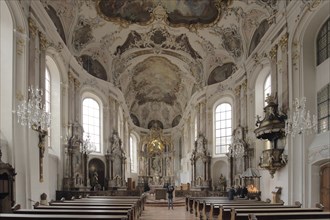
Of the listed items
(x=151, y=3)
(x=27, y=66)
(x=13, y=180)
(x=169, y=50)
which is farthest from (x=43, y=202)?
(x=169, y=50)

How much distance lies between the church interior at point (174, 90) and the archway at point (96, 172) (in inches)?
3.7

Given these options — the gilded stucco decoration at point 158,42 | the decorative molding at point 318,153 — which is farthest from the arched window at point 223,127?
the decorative molding at point 318,153

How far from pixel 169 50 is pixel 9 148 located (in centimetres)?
1713

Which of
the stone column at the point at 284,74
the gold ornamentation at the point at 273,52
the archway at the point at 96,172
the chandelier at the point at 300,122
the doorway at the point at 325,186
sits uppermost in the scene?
the gold ornamentation at the point at 273,52

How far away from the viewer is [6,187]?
36.6ft

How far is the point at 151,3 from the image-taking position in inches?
866

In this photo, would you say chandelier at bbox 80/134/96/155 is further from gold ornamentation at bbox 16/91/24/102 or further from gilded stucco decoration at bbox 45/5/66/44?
gold ornamentation at bbox 16/91/24/102

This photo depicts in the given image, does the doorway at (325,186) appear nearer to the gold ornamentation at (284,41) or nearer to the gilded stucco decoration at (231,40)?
the gold ornamentation at (284,41)

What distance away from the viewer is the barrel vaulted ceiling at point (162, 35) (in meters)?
20.3

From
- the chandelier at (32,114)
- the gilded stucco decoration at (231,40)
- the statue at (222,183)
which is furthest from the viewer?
the statue at (222,183)

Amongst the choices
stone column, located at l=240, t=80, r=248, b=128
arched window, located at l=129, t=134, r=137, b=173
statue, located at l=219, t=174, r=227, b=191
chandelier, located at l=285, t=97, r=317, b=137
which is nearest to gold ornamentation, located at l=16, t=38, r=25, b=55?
chandelier, located at l=285, t=97, r=317, b=137

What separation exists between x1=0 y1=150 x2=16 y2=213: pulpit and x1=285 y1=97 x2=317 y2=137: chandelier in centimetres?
925

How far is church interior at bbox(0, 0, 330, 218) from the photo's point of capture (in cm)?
1313

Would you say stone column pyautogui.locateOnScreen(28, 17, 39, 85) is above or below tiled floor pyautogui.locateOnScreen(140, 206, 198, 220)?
above
